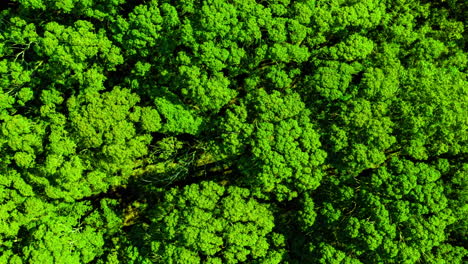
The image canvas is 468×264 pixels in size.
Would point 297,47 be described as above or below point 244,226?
above

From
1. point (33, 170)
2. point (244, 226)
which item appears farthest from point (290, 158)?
point (33, 170)

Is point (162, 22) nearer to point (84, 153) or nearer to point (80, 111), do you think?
point (80, 111)

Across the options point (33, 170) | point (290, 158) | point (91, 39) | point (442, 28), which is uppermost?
point (442, 28)

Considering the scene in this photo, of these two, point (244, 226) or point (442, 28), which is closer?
point (244, 226)

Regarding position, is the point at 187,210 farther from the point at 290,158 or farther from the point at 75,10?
the point at 75,10

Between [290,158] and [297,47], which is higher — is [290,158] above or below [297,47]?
below

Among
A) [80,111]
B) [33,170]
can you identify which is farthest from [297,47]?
[33,170]
